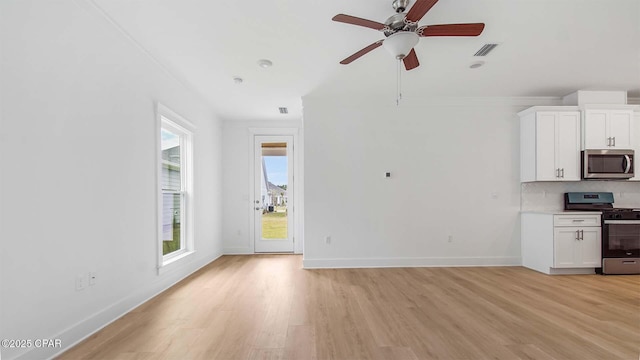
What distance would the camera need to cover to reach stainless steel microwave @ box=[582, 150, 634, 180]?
4.02m

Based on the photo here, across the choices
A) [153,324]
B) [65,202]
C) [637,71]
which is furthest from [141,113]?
[637,71]

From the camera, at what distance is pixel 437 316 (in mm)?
2537

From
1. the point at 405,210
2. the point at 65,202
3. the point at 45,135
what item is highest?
the point at 45,135

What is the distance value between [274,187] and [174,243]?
7.17 feet

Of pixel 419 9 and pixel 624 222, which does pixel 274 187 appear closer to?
pixel 419 9

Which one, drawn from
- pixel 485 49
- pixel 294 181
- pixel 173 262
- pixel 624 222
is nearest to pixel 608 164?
pixel 624 222

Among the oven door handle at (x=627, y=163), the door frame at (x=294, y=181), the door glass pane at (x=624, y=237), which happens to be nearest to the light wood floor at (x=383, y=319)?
the door glass pane at (x=624, y=237)

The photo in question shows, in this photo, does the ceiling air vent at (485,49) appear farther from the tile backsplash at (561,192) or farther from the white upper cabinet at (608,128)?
the tile backsplash at (561,192)

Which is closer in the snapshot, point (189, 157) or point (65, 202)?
point (65, 202)

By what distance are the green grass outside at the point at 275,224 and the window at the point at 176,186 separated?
1655 mm

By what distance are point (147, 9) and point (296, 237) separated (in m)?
4.26

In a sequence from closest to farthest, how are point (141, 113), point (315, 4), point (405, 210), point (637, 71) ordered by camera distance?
point (315, 4), point (141, 113), point (637, 71), point (405, 210)

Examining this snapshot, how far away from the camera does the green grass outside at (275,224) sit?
218 inches

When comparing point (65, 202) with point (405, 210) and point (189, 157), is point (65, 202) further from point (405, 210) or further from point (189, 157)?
point (405, 210)
